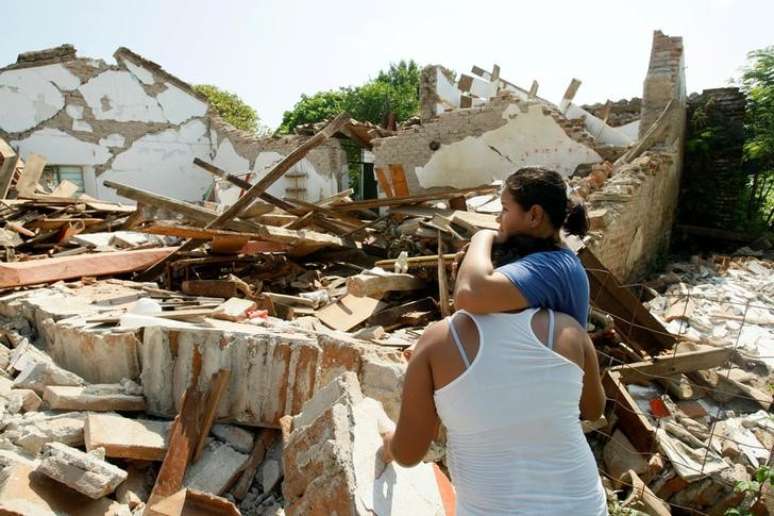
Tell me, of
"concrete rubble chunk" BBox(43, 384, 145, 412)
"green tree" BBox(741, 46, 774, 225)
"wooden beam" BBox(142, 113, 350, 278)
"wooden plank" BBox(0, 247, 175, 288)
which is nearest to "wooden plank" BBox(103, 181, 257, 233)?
"wooden beam" BBox(142, 113, 350, 278)

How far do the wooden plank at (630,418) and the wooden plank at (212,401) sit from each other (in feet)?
9.48

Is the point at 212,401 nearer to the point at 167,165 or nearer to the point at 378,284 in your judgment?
the point at 378,284

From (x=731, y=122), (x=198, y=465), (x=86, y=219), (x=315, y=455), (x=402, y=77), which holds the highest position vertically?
(x=402, y=77)

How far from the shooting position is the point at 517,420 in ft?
4.46

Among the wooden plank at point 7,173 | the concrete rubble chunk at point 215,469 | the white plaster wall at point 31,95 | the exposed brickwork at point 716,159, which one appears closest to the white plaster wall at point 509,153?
the exposed brickwork at point 716,159

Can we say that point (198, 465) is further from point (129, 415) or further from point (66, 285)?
point (66, 285)

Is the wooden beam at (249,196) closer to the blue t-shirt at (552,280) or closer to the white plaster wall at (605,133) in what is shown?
the blue t-shirt at (552,280)

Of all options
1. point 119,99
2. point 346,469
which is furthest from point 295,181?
point 346,469

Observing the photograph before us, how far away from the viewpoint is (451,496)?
2463mm

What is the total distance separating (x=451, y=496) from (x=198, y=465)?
4.73ft

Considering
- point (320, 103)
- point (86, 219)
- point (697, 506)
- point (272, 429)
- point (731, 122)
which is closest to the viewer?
point (272, 429)

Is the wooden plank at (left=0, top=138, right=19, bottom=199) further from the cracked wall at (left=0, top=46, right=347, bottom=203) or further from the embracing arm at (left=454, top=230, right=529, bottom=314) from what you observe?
the embracing arm at (left=454, top=230, right=529, bottom=314)

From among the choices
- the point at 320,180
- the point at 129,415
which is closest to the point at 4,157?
the point at 320,180

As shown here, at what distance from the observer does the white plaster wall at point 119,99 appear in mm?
13766
